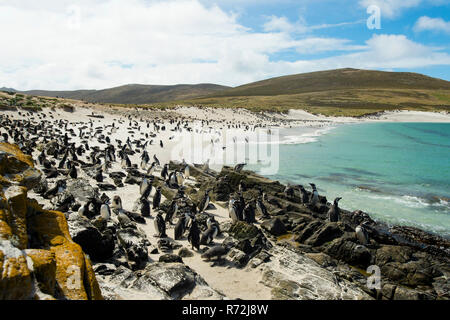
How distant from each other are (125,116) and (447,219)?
48.3 meters

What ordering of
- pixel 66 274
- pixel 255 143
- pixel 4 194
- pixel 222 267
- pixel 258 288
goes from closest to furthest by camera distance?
pixel 66 274 < pixel 4 194 < pixel 258 288 < pixel 222 267 < pixel 255 143

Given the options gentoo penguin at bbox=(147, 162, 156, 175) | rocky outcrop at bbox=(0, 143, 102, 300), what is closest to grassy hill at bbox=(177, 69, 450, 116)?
gentoo penguin at bbox=(147, 162, 156, 175)

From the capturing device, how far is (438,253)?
37.9 feet

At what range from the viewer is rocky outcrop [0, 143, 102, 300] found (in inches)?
112

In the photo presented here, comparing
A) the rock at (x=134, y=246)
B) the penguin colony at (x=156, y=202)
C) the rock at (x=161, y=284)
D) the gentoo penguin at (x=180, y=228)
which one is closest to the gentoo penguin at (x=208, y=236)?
the penguin colony at (x=156, y=202)

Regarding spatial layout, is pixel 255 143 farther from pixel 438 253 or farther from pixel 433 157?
pixel 438 253

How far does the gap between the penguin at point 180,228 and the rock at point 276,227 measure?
3617 millimetres

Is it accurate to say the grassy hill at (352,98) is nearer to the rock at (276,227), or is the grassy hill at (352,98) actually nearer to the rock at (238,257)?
the rock at (276,227)

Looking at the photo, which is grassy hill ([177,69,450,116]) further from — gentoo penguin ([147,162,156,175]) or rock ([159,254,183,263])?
rock ([159,254,183,263])

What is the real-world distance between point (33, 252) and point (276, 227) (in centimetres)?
982

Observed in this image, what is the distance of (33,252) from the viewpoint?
338cm

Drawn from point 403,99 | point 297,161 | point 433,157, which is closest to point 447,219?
point 297,161

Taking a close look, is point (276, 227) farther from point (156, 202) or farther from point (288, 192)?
point (156, 202)
